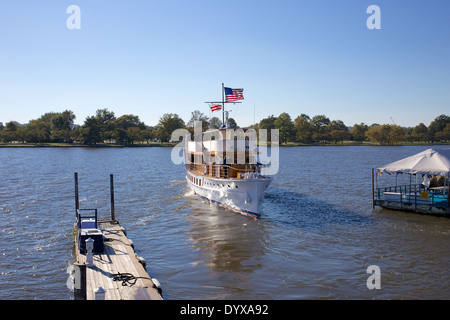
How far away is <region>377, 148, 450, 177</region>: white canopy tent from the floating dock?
21.6 meters

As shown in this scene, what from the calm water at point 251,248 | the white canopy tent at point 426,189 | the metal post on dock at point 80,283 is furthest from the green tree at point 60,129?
the metal post on dock at point 80,283

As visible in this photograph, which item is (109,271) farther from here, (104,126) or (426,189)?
(104,126)

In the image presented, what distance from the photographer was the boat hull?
29656mm

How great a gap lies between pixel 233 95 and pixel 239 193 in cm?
987

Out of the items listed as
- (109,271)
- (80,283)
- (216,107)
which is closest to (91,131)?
(216,107)

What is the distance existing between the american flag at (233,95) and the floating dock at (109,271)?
1784cm

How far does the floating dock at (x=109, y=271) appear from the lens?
→ 511 inches

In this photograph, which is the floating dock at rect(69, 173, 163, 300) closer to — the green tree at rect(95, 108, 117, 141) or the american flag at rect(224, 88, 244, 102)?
the american flag at rect(224, 88, 244, 102)

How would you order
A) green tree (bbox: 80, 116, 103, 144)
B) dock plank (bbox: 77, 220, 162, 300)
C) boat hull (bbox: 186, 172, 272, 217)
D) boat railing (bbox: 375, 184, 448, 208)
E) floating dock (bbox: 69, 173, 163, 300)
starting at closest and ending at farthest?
1. floating dock (bbox: 69, 173, 163, 300)
2. dock plank (bbox: 77, 220, 162, 300)
3. boat railing (bbox: 375, 184, 448, 208)
4. boat hull (bbox: 186, 172, 272, 217)
5. green tree (bbox: 80, 116, 103, 144)

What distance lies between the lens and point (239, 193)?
3080cm

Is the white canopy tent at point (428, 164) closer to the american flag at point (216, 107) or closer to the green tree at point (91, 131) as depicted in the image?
the american flag at point (216, 107)

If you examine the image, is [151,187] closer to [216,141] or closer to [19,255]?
[216,141]

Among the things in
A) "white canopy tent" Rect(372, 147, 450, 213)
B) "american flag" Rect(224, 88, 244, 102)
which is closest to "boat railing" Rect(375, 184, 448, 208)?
"white canopy tent" Rect(372, 147, 450, 213)
